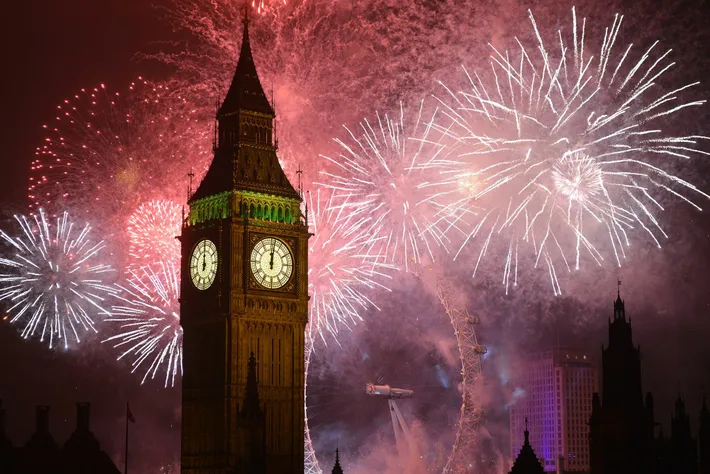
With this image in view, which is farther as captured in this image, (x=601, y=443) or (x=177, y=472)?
(x=177, y=472)

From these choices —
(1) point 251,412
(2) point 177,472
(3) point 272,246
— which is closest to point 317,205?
(3) point 272,246

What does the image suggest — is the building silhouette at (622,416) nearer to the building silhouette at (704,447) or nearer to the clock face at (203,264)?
the building silhouette at (704,447)

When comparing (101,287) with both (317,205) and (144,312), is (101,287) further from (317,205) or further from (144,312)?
(317,205)

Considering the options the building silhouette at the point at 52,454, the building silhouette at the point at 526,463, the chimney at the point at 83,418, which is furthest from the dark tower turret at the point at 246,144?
the building silhouette at the point at 526,463

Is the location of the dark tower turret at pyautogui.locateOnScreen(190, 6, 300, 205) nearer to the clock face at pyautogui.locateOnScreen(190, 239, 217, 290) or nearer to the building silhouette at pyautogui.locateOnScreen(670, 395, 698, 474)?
the clock face at pyautogui.locateOnScreen(190, 239, 217, 290)

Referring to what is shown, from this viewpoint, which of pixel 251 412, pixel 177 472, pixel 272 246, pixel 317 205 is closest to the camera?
pixel 251 412

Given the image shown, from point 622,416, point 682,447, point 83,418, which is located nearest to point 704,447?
point 682,447

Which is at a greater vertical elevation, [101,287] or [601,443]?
[101,287]

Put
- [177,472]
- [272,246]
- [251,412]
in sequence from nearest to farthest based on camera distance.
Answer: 1. [251,412]
2. [272,246]
3. [177,472]
